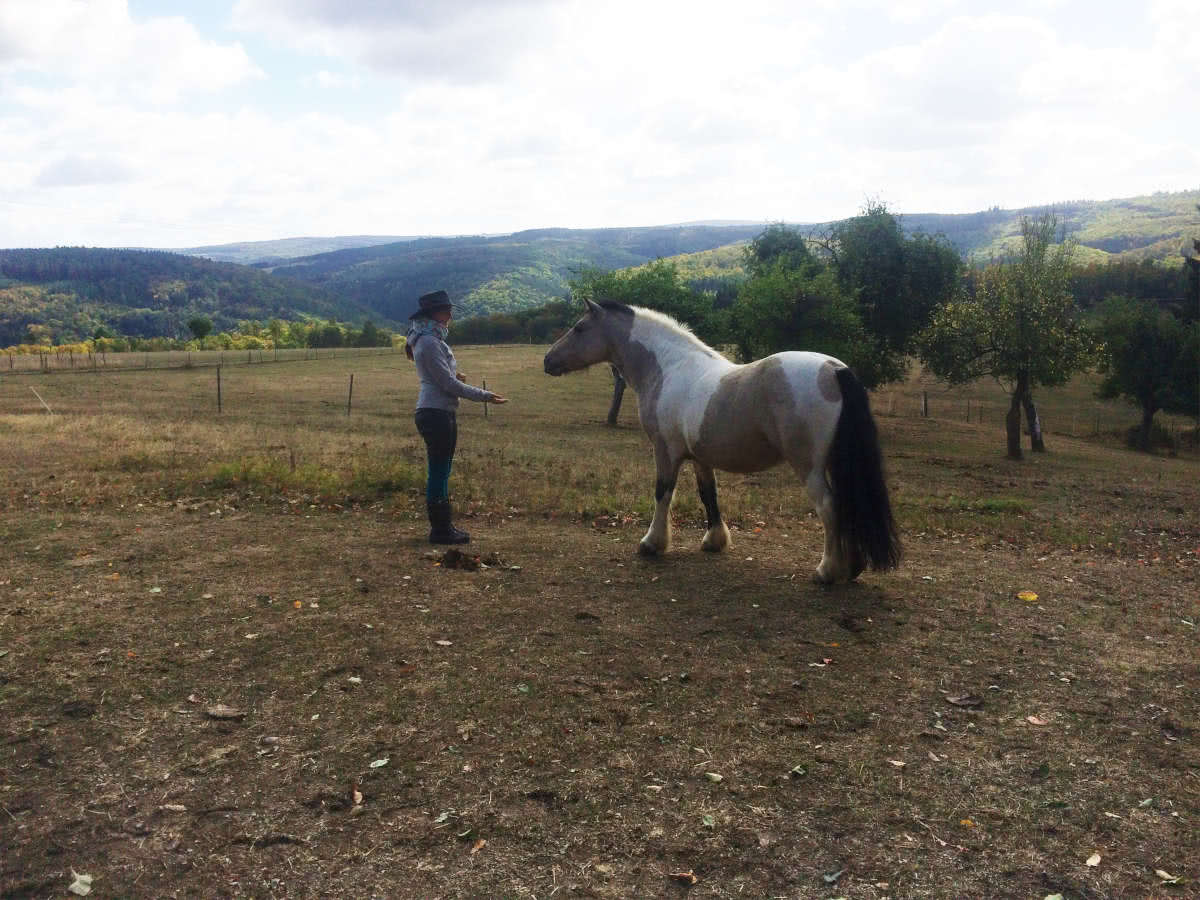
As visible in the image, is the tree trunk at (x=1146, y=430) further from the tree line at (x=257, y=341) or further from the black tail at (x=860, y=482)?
the tree line at (x=257, y=341)

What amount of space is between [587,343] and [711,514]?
8.58ft

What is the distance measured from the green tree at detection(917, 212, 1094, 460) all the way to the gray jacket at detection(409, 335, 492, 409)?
80.1 ft

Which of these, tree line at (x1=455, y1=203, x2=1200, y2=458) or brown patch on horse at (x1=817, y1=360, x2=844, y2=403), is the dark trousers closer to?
brown patch on horse at (x1=817, y1=360, x2=844, y2=403)

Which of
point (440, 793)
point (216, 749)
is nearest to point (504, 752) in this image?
point (440, 793)

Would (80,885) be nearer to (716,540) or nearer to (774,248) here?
(716,540)

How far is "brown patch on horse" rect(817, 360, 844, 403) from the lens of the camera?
23.3ft

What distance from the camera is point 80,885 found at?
127 inches

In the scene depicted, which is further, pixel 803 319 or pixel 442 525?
pixel 803 319

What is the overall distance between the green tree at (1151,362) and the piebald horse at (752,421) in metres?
38.6

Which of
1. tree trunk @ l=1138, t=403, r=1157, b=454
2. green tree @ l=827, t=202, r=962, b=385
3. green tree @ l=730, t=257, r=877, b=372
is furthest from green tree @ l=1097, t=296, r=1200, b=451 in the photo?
green tree @ l=730, t=257, r=877, b=372

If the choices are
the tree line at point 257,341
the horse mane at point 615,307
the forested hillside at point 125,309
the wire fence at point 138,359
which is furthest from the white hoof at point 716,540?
the forested hillside at point 125,309

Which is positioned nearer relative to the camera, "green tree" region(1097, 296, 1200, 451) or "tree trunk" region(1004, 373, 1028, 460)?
"tree trunk" region(1004, 373, 1028, 460)

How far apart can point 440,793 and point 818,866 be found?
1.81 m

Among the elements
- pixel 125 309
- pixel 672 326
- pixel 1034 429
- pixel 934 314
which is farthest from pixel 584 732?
pixel 125 309
